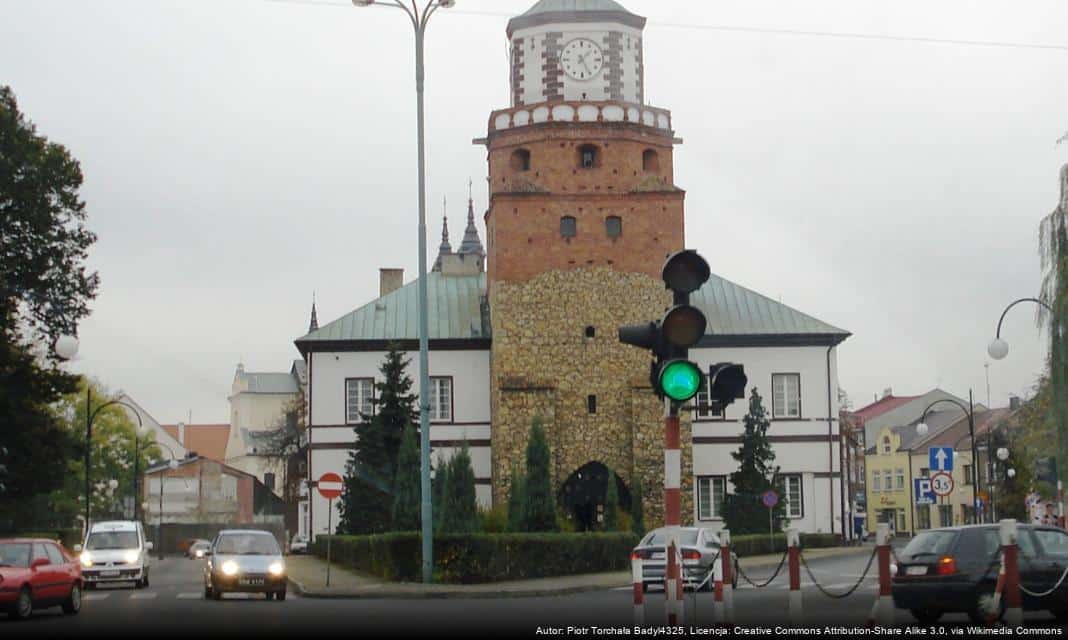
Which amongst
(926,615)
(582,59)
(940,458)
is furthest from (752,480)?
(926,615)

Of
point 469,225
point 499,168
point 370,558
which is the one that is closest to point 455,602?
point 370,558

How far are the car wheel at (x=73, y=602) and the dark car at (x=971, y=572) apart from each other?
46.8 feet

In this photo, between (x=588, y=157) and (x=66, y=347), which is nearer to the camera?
(x=66, y=347)

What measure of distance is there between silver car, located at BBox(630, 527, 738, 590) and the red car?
39.6ft

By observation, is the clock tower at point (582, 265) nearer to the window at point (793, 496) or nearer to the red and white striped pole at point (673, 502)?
the window at point (793, 496)

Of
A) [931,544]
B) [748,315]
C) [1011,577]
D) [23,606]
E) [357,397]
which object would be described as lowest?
[23,606]

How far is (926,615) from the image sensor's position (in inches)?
912

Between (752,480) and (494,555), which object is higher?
(752,480)

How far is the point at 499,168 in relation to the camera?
6425 cm

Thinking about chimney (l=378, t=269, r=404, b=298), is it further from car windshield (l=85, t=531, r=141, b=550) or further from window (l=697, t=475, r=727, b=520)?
car windshield (l=85, t=531, r=141, b=550)

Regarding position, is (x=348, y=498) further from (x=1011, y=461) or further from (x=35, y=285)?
(x=1011, y=461)

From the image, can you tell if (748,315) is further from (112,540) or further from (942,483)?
(112,540)

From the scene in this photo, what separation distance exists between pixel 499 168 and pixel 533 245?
11.5 ft

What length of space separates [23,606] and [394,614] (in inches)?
246
